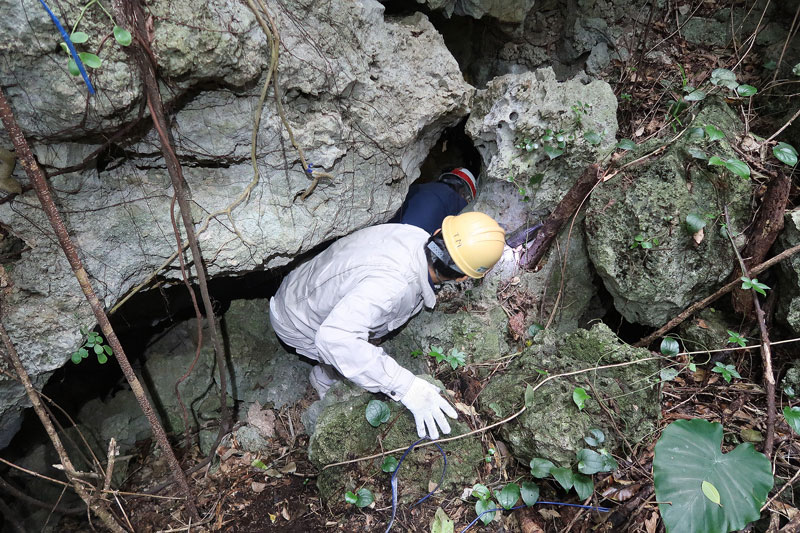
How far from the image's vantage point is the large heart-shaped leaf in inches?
71.8

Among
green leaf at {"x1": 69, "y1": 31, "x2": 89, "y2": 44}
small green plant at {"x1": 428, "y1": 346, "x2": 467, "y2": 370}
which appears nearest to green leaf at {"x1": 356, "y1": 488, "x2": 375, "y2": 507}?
small green plant at {"x1": 428, "y1": 346, "x2": 467, "y2": 370}

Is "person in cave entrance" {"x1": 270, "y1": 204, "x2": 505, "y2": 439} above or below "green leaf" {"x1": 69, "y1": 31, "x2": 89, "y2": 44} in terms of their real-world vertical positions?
below

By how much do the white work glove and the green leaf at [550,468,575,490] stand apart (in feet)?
2.05

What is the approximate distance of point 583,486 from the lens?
7.20ft

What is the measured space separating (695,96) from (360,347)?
2.78 m

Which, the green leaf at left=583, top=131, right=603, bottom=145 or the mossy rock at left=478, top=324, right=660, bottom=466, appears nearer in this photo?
the mossy rock at left=478, top=324, right=660, bottom=466

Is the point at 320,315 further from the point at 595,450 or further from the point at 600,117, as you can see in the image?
the point at 600,117

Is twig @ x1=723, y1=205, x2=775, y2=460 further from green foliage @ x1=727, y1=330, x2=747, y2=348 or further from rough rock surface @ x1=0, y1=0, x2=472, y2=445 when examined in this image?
rough rock surface @ x1=0, y1=0, x2=472, y2=445

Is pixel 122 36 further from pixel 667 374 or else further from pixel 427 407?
pixel 667 374

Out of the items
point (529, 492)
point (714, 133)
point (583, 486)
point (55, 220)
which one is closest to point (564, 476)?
point (583, 486)

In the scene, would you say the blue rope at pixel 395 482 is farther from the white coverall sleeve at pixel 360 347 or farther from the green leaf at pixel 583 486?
the green leaf at pixel 583 486

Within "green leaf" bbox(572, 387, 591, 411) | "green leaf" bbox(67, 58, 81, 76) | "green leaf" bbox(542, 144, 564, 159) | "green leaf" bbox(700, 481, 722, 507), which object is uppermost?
"green leaf" bbox(67, 58, 81, 76)

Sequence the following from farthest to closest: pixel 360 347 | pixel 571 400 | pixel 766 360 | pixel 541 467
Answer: pixel 360 347 < pixel 766 360 < pixel 571 400 < pixel 541 467

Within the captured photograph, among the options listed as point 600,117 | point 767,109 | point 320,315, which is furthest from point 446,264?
point 767,109
